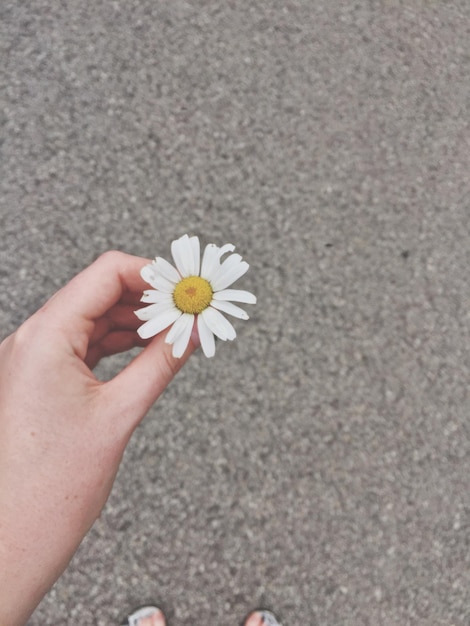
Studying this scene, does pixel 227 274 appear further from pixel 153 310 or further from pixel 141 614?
pixel 141 614

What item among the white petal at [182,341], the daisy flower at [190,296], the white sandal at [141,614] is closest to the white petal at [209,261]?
the daisy flower at [190,296]

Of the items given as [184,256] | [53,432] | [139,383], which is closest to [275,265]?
[184,256]

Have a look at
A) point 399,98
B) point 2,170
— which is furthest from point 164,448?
point 399,98

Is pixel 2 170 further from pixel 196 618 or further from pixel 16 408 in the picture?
pixel 196 618

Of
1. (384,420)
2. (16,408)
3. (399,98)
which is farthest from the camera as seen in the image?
(399,98)

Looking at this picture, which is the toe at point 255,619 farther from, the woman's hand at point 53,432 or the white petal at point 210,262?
the white petal at point 210,262

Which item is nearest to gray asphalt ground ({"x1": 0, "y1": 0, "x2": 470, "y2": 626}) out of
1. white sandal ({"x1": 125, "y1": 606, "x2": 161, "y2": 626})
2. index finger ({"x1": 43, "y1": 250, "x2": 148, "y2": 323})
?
white sandal ({"x1": 125, "y1": 606, "x2": 161, "y2": 626})
